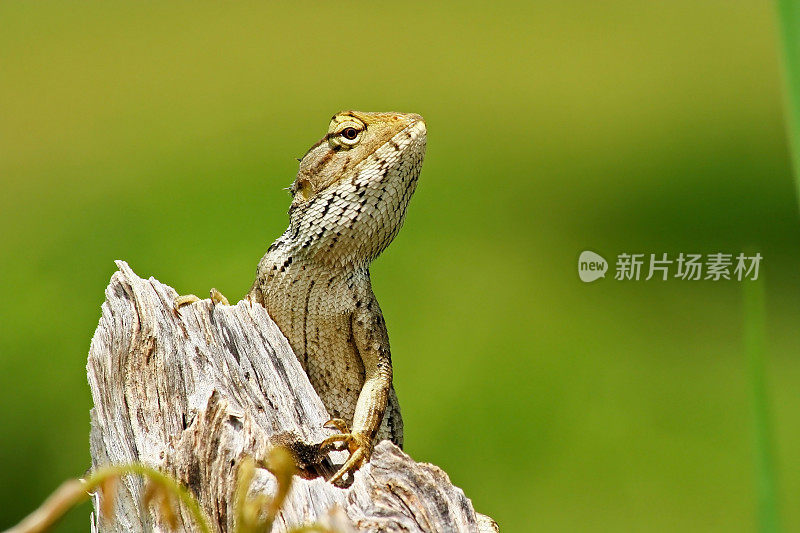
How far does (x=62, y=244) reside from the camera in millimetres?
7984

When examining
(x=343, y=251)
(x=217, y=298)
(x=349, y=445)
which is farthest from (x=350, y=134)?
(x=349, y=445)

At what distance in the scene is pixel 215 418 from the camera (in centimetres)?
232

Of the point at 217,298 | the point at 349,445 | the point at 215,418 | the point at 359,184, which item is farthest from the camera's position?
the point at 359,184

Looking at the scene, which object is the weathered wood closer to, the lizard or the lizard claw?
the lizard claw

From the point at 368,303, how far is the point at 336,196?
40cm

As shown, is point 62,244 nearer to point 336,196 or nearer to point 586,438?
point 586,438

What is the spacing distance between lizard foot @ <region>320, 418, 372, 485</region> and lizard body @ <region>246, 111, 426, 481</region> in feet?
1.13

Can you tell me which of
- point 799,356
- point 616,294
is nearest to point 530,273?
point 616,294

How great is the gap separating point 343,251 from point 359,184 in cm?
24

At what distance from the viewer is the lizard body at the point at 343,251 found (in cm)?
308

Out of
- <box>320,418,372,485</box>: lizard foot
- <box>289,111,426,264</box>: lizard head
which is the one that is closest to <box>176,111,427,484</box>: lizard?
<box>289,111,426,264</box>: lizard head

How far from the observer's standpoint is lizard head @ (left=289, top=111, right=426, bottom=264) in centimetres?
308

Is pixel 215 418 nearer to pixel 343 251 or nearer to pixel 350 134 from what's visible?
pixel 343 251

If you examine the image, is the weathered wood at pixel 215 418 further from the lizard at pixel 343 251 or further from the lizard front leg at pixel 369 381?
the lizard at pixel 343 251
